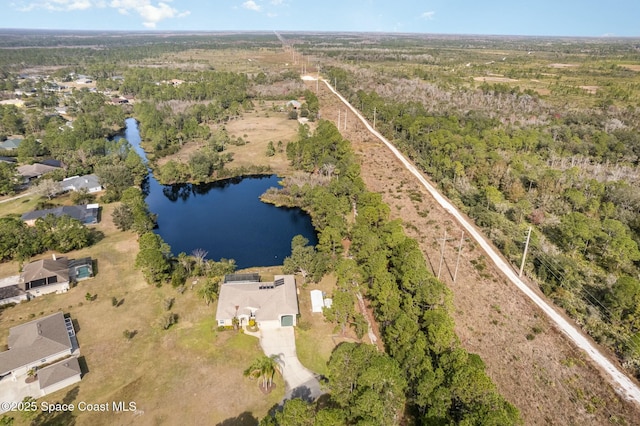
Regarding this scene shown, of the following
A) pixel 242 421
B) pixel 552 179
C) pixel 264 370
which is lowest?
pixel 242 421

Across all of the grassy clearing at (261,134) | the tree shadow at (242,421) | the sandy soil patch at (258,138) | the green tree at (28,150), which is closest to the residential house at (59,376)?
the tree shadow at (242,421)

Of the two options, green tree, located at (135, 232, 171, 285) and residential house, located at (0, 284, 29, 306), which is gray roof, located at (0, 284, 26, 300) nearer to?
residential house, located at (0, 284, 29, 306)

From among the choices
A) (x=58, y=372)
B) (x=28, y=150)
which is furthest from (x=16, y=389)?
(x=28, y=150)

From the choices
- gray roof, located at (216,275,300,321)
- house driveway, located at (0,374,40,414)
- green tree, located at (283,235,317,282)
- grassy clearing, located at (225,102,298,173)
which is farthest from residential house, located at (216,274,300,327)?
grassy clearing, located at (225,102,298,173)

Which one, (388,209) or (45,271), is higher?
(388,209)

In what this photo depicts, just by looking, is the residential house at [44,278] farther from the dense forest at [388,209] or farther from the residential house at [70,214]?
the residential house at [70,214]

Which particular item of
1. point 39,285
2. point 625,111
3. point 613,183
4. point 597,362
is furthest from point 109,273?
point 625,111

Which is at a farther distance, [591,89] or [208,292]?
[591,89]

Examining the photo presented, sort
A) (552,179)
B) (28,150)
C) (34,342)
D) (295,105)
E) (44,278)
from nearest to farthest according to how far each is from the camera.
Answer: (34,342), (44,278), (552,179), (28,150), (295,105)

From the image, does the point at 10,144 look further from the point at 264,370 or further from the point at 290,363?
the point at 264,370
